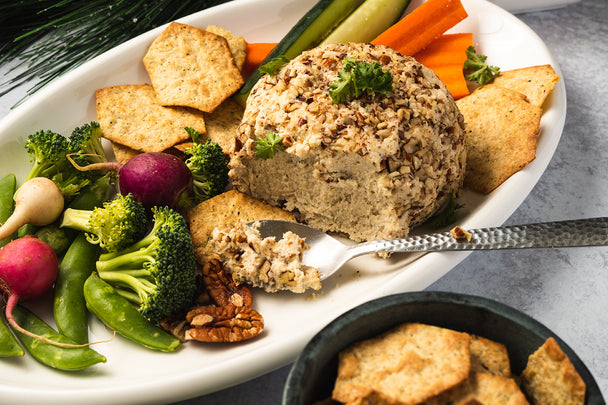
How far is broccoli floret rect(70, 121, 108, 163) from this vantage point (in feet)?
12.3

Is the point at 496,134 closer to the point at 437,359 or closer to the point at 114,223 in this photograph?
the point at 437,359

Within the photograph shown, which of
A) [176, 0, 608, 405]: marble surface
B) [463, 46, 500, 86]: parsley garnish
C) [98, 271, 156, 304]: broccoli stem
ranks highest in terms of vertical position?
[98, 271, 156, 304]: broccoli stem

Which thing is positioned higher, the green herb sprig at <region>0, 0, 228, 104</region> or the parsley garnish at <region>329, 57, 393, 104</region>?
the green herb sprig at <region>0, 0, 228, 104</region>

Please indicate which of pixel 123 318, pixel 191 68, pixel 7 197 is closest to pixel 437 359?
pixel 123 318

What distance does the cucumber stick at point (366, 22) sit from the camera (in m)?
4.61

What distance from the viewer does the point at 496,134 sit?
3.84m

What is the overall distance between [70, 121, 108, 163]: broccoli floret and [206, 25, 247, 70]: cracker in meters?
1.16

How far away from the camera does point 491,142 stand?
382cm

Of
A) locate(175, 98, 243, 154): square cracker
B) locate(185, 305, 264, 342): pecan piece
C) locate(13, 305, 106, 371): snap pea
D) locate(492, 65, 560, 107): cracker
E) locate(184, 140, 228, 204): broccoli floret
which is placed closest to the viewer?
locate(13, 305, 106, 371): snap pea

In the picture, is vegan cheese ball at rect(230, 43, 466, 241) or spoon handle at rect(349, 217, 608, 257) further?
vegan cheese ball at rect(230, 43, 466, 241)

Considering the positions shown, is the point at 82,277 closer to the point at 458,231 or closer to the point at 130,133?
the point at 130,133

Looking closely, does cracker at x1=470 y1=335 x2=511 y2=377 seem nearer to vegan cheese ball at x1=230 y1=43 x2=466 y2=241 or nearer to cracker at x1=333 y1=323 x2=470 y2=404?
cracker at x1=333 y1=323 x2=470 y2=404

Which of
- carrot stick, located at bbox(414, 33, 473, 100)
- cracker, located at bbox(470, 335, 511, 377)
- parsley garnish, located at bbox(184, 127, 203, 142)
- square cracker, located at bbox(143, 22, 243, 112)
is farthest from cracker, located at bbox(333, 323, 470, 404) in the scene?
carrot stick, located at bbox(414, 33, 473, 100)

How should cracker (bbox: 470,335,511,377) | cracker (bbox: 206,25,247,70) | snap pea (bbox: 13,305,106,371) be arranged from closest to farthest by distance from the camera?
1. cracker (bbox: 470,335,511,377)
2. snap pea (bbox: 13,305,106,371)
3. cracker (bbox: 206,25,247,70)
